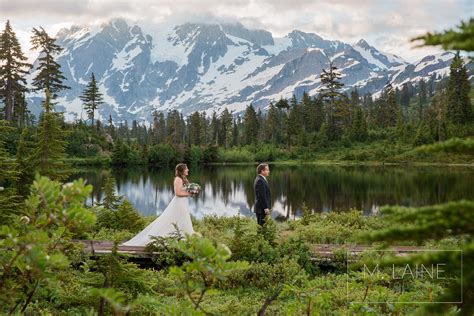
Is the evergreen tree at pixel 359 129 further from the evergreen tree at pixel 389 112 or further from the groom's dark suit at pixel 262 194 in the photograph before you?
the groom's dark suit at pixel 262 194

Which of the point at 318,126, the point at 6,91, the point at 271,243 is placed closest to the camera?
the point at 271,243

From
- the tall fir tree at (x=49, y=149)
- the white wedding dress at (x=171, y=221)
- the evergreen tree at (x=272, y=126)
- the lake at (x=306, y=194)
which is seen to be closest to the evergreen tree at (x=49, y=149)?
the tall fir tree at (x=49, y=149)

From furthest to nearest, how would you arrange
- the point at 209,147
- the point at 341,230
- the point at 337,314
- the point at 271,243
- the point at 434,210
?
the point at 209,147, the point at 341,230, the point at 271,243, the point at 337,314, the point at 434,210

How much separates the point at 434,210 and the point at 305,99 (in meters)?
112

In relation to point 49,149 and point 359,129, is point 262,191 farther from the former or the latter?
point 359,129

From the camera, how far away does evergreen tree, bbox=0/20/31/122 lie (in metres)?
60.2

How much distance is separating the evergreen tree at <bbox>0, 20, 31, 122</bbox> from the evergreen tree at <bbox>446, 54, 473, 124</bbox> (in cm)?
6768

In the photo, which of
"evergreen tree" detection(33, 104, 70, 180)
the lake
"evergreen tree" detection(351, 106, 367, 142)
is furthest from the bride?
"evergreen tree" detection(351, 106, 367, 142)

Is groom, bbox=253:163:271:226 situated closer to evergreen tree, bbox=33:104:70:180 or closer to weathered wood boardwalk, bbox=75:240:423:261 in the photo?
weathered wood boardwalk, bbox=75:240:423:261

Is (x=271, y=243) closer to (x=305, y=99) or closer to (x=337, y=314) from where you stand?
(x=337, y=314)

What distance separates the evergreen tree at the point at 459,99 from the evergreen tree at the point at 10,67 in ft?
222

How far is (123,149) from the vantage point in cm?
7762

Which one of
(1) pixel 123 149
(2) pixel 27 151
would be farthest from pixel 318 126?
(2) pixel 27 151

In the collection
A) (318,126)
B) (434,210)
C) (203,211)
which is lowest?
(203,211)
